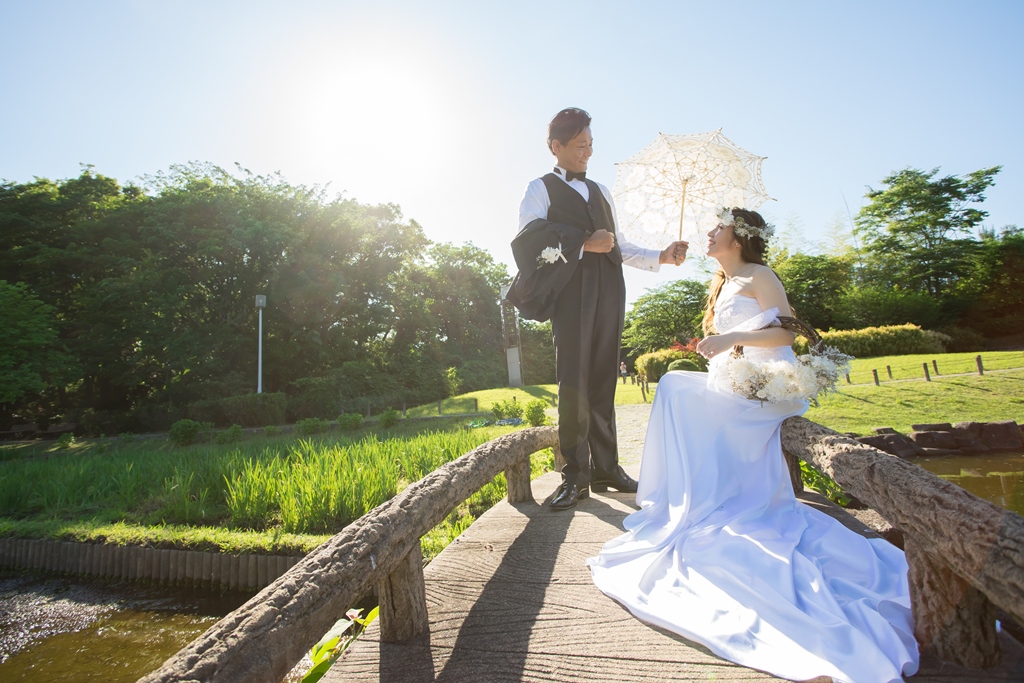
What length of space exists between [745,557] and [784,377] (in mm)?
936

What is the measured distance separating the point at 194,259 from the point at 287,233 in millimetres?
3790

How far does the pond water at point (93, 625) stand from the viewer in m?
2.86

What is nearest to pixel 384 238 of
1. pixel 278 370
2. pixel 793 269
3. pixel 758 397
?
pixel 278 370

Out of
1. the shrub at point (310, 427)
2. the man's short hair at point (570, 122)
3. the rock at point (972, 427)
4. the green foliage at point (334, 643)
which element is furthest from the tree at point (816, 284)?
the green foliage at point (334, 643)

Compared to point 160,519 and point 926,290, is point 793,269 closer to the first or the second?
point 926,290

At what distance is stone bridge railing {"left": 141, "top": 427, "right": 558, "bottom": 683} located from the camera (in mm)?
992

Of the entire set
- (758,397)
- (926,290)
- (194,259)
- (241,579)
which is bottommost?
(241,579)

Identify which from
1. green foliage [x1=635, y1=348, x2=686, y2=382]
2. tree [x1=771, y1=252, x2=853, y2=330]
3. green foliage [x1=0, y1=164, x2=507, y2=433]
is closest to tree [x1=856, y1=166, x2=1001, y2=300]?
tree [x1=771, y1=252, x2=853, y2=330]

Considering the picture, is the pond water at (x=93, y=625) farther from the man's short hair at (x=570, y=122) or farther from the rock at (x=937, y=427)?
the rock at (x=937, y=427)

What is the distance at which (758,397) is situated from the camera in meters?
2.47

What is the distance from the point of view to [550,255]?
111 inches

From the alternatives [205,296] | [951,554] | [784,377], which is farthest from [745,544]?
[205,296]

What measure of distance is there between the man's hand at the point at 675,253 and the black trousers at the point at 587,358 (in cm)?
27

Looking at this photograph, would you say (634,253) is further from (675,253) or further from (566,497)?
(566,497)
